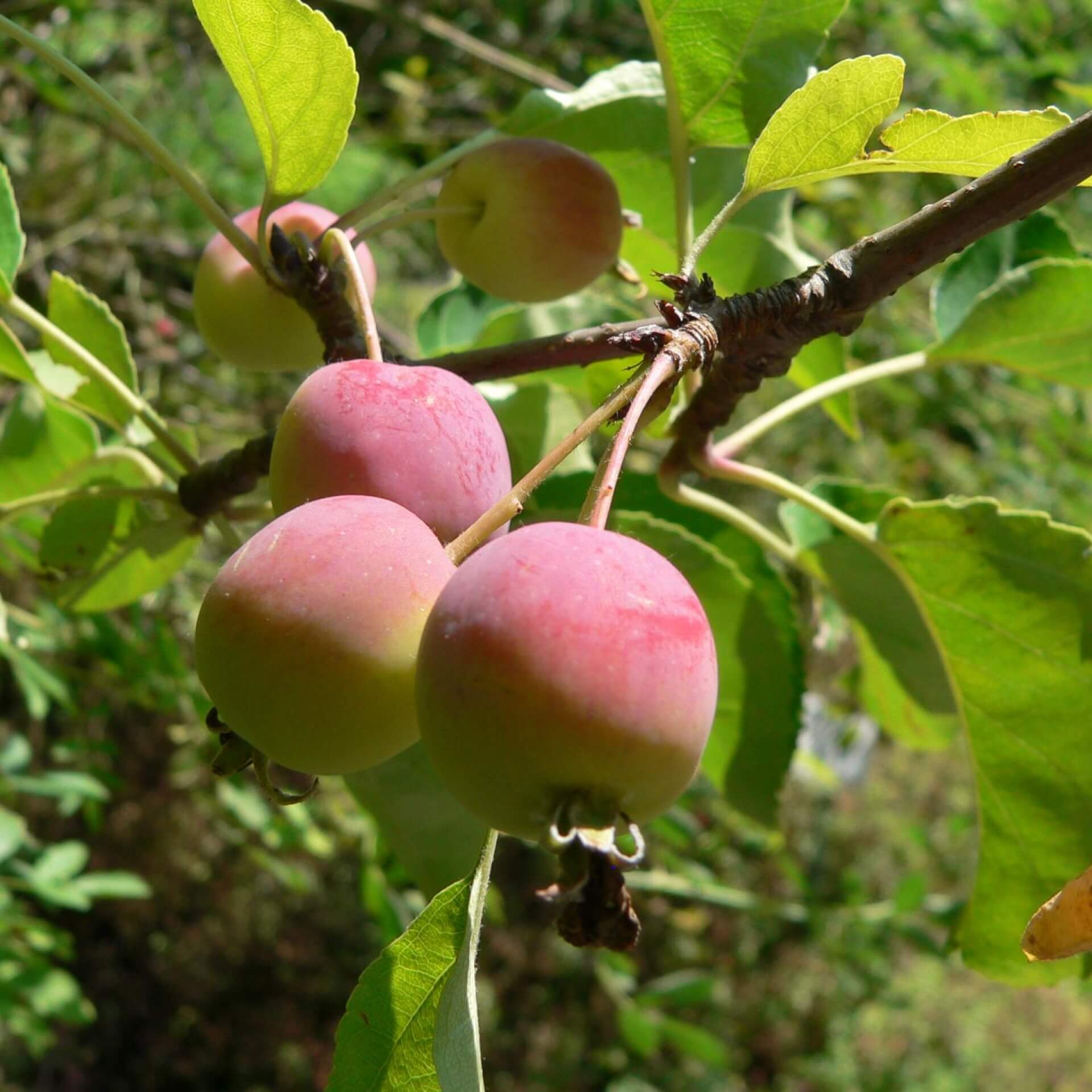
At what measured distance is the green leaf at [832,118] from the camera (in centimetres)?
59

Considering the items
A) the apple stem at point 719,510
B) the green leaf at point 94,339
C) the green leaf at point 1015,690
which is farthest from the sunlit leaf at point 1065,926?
the green leaf at point 94,339

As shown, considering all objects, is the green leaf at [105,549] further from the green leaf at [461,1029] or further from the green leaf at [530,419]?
the green leaf at [461,1029]

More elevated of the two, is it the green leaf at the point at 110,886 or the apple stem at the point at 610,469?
the apple stem at the point at 610,469

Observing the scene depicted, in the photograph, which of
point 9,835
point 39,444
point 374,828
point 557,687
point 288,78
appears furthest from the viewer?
point 9,835

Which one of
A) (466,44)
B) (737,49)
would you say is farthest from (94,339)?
(466,44)

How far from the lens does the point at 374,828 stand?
4.52ft

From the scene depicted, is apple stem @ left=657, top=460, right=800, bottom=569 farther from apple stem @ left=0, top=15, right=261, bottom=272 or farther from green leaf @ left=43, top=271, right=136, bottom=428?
green leaf @ left=43, top=271, right=136, bottom=428

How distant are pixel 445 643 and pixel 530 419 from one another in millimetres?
608

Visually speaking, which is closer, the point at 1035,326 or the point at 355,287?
the point at 355,287

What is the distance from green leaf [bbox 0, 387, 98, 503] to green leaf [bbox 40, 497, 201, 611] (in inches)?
2.5

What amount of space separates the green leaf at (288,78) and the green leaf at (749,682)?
1.20 ft

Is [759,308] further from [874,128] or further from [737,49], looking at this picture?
[737,49]

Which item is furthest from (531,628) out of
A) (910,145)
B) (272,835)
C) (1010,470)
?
(1010,470)

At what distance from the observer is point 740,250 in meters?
0.99
